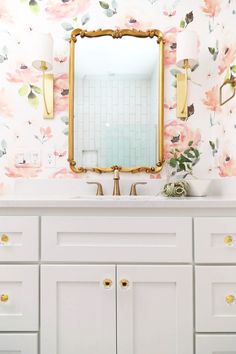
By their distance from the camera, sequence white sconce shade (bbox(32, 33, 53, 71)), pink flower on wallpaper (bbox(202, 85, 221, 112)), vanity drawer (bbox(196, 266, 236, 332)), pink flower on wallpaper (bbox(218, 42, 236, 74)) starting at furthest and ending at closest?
pink flower on wallpaper (bbox(202, 85, 221, 112))
white sconce shade (bbox(32, 33, 53, 71))
pink flower on wallpaper (bbox(218, 42, 236, 74))
vanity drawer (bbox(196, 266, 236, 332))

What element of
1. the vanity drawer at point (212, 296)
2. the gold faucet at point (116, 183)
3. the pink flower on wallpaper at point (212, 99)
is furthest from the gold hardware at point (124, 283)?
the pink flower on wallpaper at point (212, 99)

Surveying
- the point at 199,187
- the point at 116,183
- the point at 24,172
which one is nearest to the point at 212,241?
the point at 199,187

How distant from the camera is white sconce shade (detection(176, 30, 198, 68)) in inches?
71.9

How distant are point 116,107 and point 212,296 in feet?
3.91

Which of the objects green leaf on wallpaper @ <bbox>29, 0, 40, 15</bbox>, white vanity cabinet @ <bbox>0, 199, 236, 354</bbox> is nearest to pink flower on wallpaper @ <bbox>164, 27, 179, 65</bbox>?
green leaf on wallpaper @ <bbox>29, 0, 40, 15</bbox>

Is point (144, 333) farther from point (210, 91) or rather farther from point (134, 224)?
point (210, 91)

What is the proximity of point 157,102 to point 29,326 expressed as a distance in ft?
4.59

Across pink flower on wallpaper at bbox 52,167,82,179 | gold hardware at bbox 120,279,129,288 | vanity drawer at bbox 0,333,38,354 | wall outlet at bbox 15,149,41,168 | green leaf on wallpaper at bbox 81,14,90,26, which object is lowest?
vanity drawer at bbox 0,333,38,354

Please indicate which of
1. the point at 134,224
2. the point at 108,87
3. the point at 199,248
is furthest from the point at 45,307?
the point at 108,87

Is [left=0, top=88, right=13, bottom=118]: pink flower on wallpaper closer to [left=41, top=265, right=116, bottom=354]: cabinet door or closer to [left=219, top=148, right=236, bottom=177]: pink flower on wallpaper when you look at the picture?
[left=41, top=265, right=116, bottom=354]: cabinet door

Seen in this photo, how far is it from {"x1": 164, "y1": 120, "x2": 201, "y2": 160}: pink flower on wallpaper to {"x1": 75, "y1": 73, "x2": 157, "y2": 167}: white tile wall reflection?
9cm

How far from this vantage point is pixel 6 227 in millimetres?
1311

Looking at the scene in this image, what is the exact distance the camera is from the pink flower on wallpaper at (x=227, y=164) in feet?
5.52

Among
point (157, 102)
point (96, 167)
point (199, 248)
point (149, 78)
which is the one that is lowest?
point (199, 248)
